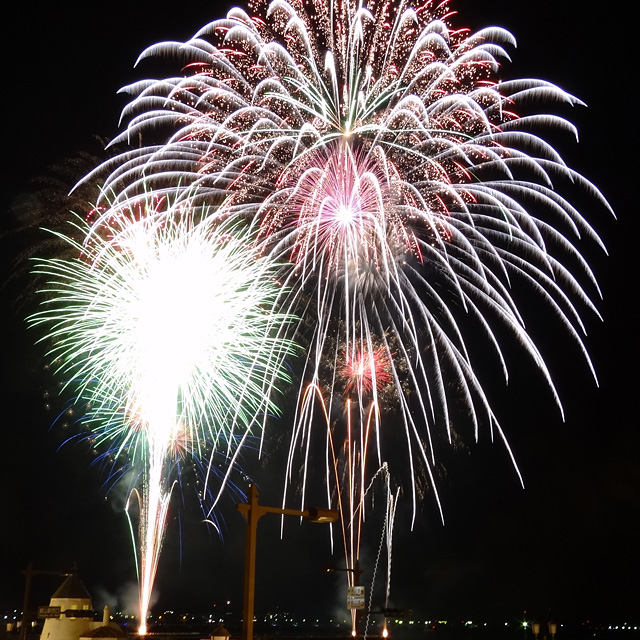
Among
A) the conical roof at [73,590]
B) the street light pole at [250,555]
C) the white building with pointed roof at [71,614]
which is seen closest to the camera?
the street light pole at [250,555]

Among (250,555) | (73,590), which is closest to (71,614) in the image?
(73,590)

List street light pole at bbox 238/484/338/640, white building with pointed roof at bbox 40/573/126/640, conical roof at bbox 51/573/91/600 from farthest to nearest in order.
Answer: conical roof at bbox 51/573/91/600
white building with pointed roof at bbox 40/573/126/640
street light pole at bbox 238/484/338/640

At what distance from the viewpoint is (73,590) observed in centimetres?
3781

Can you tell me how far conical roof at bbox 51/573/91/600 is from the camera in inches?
1475

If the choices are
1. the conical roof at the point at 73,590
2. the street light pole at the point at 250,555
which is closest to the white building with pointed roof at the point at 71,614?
the conical roof at the point at 73,590

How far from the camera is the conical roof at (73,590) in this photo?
3747 cm

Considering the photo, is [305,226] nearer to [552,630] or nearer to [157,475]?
[157,475]

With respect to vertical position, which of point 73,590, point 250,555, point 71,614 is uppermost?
point 250,555

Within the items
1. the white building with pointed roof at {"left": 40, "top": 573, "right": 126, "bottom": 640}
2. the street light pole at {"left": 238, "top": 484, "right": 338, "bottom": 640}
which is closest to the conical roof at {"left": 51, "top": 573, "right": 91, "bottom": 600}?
the white building with pointed roof at {"left": 40, "top": 573, "right": 126, "bottom": 640}

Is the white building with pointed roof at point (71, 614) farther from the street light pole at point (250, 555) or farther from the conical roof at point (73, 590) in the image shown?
the street light pole at point (250, 555)

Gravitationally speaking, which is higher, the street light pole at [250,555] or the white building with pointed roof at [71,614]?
the street light pole at [250,555]

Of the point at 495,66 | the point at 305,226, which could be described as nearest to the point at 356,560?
the point at 305,226

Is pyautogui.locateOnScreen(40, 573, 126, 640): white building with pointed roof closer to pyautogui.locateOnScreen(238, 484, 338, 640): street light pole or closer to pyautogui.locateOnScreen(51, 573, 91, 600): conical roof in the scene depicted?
pyautogui.locateOnScreen(51, 573, 91, 600): conical roof

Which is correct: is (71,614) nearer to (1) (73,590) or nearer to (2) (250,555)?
(1) (73,590)
